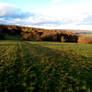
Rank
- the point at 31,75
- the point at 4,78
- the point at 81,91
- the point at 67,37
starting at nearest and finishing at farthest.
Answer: the point at 81,91, the point at 4,78, the point at 31,75, the point at 67,37

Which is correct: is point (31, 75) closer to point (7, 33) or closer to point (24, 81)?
point (24, 81)

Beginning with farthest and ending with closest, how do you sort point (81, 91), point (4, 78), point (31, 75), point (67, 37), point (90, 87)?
point (67, 37) → point (31, 75) → point (4, 78) → point (90, 87) → point (81, 91)

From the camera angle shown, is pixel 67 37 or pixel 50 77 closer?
pixel 50 77

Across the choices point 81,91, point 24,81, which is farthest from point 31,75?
point 81,91

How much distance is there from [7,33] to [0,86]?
9058 centimetres

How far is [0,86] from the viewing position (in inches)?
295

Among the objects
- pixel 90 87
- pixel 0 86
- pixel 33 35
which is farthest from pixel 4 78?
pixel 33 35

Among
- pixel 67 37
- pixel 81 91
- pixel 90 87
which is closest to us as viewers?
pixel 81 91

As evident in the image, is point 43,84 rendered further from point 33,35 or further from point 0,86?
point 33,35

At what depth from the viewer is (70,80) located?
8.91 metres

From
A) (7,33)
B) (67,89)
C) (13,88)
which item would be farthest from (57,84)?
(7,33)

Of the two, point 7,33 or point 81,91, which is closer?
point 81,91

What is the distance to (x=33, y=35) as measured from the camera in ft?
296

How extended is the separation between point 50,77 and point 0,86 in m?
3.98
